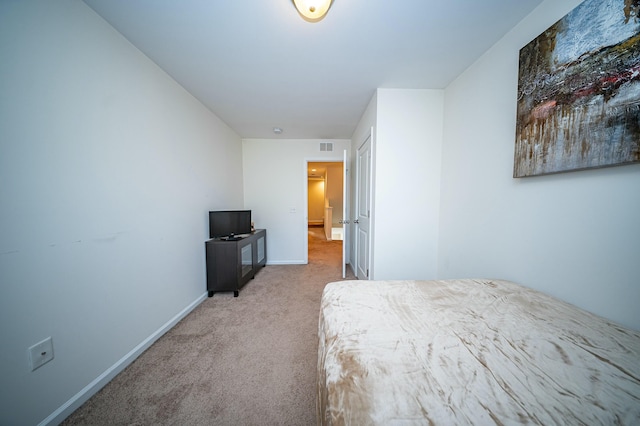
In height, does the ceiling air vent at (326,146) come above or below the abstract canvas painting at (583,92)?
above

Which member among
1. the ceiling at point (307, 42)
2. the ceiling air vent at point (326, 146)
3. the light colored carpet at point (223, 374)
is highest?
the ceiling at point (307, 42)

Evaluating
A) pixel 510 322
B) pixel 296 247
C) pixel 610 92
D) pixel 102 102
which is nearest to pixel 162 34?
pixel 102 102

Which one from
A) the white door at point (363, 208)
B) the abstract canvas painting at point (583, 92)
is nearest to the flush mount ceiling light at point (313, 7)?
the abstract canvas painting at point (583, 92)

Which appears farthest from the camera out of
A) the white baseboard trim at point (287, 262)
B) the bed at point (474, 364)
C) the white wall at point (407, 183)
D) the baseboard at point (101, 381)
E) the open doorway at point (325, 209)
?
the open doorway at point (325, 209)

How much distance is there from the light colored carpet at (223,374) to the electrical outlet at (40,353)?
38 cm

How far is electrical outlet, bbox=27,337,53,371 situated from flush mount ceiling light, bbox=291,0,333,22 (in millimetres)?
2297

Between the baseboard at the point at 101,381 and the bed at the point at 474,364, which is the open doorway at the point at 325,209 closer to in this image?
the baseboard at the point at 101,381

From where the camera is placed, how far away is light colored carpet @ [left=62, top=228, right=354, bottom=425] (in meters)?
1.13

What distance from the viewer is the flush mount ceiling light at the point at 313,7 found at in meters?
1.15

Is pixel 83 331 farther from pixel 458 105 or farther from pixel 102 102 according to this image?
pixel 458 105

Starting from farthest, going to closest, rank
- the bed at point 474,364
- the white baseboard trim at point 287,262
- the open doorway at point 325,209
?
the open doorway at point 325,209
the white baseboard trim at point 287,262
the bed at point 474,364

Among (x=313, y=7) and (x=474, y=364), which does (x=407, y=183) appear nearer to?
(x=313, y=7)

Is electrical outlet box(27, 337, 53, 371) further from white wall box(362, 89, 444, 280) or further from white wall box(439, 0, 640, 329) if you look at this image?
white wall box(439, 0, 640, 329)

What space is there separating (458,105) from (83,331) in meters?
3.34
